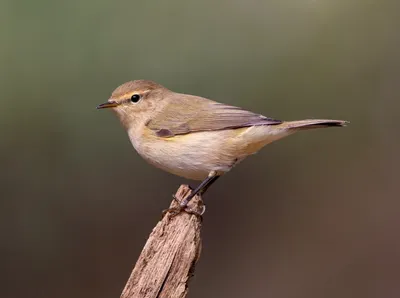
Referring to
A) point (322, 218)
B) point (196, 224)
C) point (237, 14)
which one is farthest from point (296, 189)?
point (196, 224)

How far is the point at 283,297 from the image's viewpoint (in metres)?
3.89

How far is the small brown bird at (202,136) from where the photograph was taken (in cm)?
260

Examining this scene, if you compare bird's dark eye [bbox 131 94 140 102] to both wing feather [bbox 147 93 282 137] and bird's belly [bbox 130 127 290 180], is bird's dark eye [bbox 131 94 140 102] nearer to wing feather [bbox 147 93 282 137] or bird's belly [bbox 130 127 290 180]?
wing feather [bbox 147 93 282 137]

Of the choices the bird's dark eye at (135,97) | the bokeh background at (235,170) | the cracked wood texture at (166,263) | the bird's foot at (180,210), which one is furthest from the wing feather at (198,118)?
the bokeh background at (235,170)

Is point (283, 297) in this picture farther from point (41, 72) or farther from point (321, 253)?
point (41, 72)

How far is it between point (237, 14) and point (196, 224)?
5.59ft

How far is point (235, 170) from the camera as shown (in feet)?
12.7

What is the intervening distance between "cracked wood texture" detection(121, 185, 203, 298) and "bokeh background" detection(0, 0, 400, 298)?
1360 mm

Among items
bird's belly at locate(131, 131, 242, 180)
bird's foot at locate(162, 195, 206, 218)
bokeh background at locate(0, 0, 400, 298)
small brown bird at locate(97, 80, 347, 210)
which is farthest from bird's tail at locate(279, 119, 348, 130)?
bokeh background at locate(0, 0, 400, 298)

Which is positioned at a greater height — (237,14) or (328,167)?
(237,14)

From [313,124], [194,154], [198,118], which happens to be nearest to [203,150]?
[194,154]

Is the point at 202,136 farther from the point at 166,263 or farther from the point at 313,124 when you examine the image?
the point at 166,263

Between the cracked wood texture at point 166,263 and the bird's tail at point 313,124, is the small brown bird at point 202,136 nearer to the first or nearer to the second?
the bird's tail at point 313,124

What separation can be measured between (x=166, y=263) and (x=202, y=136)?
0.66 meters
